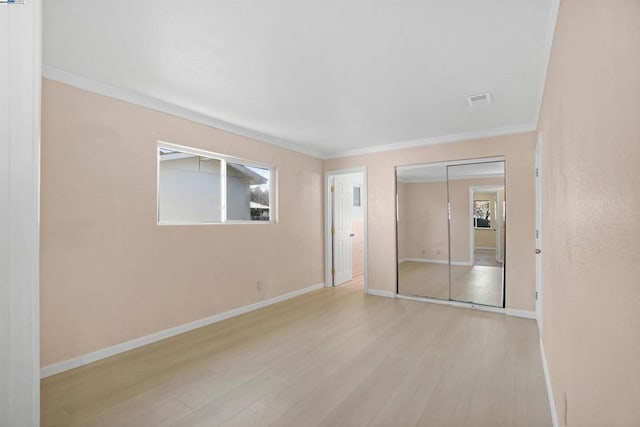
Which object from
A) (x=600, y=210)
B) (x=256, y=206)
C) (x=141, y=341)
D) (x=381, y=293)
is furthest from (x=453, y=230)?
(x=141, y=341)

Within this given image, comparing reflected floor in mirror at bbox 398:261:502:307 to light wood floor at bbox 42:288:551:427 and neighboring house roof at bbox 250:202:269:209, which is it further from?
neighboring house roof at bbox 250:202:269:209

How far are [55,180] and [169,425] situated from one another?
2095mm

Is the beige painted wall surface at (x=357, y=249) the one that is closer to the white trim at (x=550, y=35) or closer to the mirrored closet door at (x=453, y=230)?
the mirrored closet door at (x=453, y=230)

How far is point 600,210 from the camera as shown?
98cm

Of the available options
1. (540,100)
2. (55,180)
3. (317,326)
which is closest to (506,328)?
(317,326)

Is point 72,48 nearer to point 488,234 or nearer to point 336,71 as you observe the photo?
point 336,71

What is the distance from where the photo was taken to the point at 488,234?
14.7 feet

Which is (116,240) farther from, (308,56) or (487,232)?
(487,232)

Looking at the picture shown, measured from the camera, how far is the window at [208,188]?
348 centimetres

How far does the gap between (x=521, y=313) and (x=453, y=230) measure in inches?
53.8

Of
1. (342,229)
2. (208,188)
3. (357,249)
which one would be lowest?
(357,249)

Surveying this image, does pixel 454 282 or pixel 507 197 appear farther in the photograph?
pixel 454 282

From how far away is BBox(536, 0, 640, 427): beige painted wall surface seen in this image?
735 mm

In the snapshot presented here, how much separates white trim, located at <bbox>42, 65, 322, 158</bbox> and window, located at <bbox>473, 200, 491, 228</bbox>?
10.1ft
